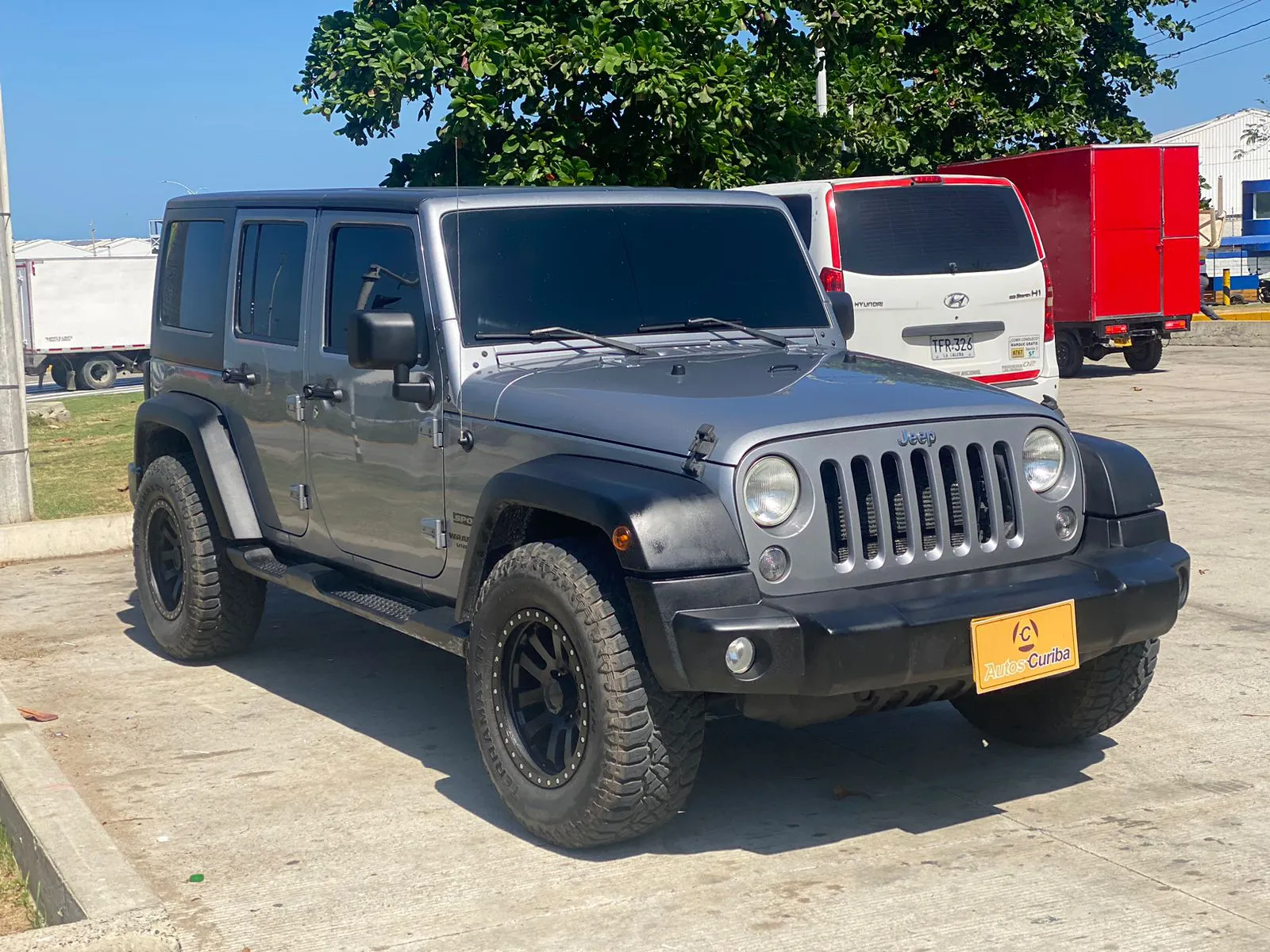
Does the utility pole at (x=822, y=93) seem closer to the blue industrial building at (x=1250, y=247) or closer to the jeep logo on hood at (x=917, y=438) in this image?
the jeep logo on hood at (x=917, y=438)

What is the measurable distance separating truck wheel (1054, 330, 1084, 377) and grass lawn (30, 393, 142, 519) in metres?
11.3

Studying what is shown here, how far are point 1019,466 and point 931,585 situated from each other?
49 centimetres

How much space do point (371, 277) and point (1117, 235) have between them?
1529 centimetres

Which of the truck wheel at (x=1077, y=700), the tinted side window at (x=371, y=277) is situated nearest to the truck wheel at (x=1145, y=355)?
the truck wheel at (x=1077, y=700)

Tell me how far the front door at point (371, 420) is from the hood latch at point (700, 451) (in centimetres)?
122

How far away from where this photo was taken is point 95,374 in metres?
39.1

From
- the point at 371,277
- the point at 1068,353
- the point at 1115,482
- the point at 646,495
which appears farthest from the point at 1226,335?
the point at 646,495

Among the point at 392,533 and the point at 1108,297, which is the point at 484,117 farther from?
the point at 1108,297

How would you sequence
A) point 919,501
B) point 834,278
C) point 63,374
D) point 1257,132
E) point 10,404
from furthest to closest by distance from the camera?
point 1257,132 → point 63,374 → point 834,278 → point 10,404 → point 919,501

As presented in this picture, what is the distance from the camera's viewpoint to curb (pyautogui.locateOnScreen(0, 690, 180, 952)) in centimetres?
368

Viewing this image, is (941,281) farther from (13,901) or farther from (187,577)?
(13,901)

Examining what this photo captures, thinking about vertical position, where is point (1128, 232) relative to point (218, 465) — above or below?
above

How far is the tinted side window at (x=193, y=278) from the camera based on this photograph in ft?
22.3

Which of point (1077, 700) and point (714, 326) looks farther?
point (714, 326)
